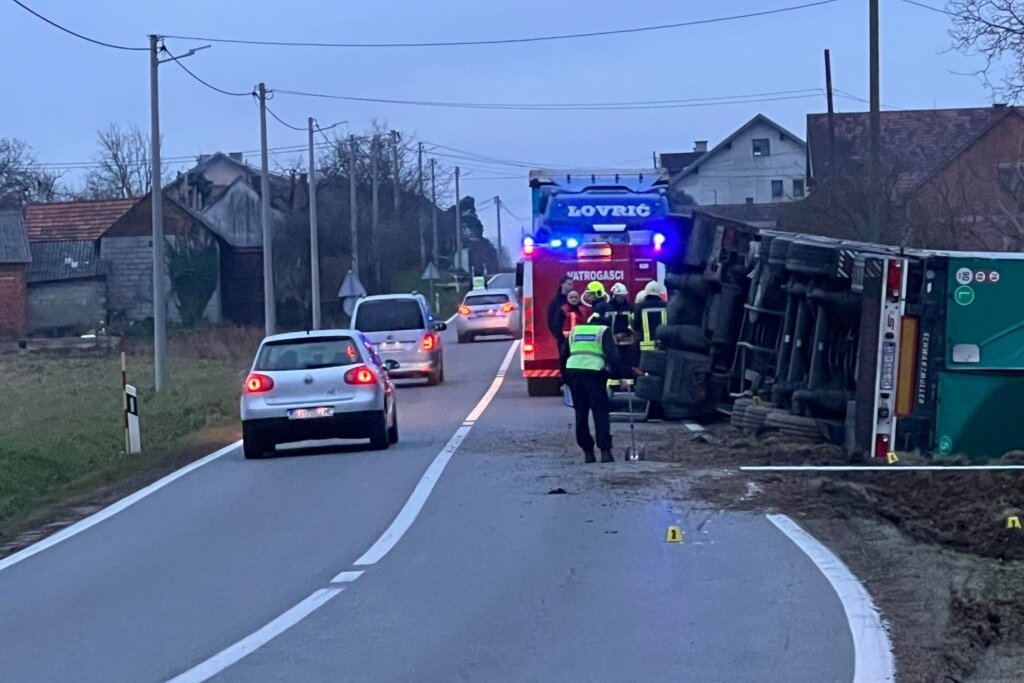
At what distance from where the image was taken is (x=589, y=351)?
17.2 m

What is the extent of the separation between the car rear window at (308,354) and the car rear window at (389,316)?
41.1 feet

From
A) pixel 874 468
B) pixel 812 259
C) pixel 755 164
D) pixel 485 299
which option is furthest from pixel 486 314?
pixel 755 164

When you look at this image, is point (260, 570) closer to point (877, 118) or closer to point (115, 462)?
point (115, 462)

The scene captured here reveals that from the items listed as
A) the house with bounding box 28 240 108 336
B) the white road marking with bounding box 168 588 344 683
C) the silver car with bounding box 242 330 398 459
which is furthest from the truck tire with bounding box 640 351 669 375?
the house with bounding box 28 240 108 336

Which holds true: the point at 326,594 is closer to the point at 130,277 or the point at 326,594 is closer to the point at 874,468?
the point at 874,468

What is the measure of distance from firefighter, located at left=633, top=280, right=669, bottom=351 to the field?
18.3 ft

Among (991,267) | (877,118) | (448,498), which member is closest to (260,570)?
(448,498)

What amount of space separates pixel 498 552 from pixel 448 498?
328 cm

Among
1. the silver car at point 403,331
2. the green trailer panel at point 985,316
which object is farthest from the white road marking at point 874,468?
the silver car at point 403,331

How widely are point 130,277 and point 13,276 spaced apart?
6.22m

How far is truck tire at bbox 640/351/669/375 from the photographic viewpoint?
22114mm

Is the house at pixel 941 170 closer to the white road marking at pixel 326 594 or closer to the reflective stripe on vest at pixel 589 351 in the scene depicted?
the reflective stripe on vest at pixel 589 351

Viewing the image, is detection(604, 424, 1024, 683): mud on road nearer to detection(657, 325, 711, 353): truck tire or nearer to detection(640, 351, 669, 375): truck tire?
detection(657, 325, 711, 353): truck tire

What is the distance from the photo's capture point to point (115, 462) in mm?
22219
